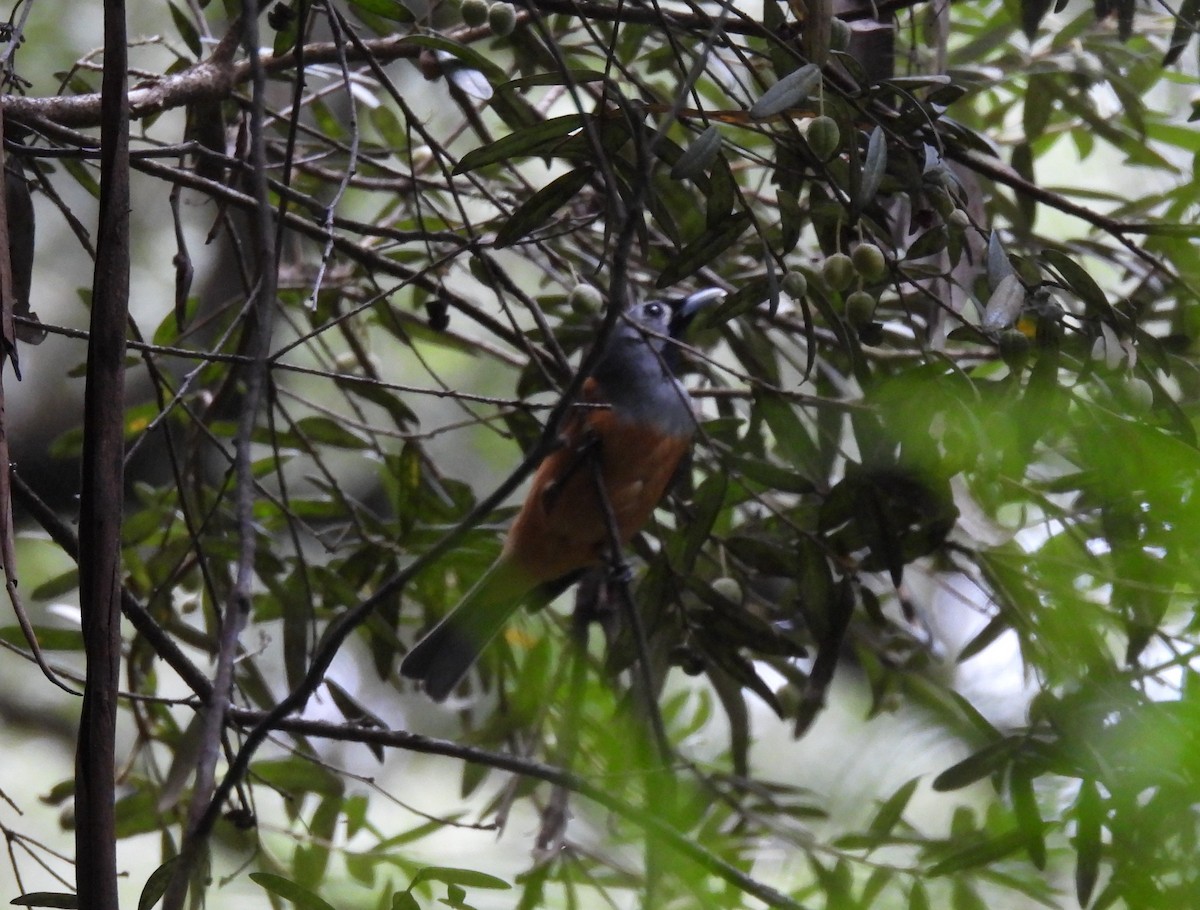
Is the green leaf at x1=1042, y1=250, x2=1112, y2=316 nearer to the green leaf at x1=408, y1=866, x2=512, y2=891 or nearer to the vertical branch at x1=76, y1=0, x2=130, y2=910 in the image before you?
the green leaf at x1=408, y1=866, x2=512, y2=891

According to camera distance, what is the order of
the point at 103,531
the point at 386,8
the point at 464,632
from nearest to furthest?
the point at 103,531
the point at 386,8
the point at 464,632

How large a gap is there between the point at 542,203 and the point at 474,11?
1.74 feet

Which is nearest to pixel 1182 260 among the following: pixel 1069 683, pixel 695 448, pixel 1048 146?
pixel 1069 683

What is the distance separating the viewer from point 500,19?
231cm

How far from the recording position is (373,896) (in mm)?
2910

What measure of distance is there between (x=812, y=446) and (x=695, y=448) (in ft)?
2.49

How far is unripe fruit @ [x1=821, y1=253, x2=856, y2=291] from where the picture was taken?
196cm

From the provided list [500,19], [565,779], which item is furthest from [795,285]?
[565,779]

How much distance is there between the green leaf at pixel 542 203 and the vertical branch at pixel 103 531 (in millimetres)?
786

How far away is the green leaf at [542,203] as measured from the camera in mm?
2047

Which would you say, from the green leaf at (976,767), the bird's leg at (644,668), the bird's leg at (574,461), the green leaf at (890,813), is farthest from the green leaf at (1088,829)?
the bird's leg at (574,461)

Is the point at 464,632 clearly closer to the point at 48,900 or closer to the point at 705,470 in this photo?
the point at 705,470

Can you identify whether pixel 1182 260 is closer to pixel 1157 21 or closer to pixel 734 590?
pixel 734 590

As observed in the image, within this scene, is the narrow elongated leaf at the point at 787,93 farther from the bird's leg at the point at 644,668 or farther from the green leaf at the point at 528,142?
the bird's leg at the point at 644,668
